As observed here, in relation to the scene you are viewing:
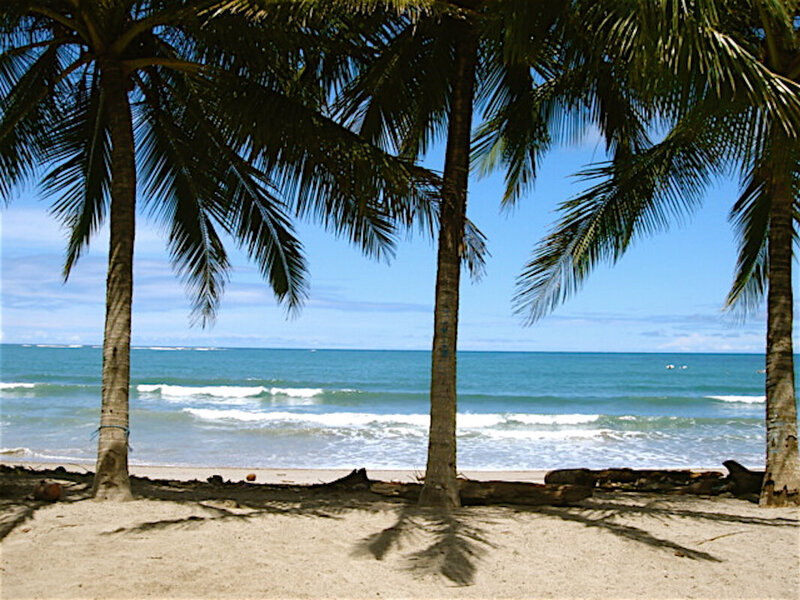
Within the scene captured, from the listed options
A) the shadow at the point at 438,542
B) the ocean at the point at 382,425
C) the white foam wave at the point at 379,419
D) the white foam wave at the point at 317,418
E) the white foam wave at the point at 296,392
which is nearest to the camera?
the shadow at the point at 438,542

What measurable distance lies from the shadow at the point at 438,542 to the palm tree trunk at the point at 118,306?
8.31 feet

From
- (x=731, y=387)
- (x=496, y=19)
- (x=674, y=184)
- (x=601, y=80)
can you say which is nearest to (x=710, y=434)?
(x=674, y=184)

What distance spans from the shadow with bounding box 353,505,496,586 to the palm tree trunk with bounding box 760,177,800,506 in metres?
3.00

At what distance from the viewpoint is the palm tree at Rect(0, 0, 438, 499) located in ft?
19.8

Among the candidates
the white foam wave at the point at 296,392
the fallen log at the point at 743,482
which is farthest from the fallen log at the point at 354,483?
the white foam wave at the point at 296,392

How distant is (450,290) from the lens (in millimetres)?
6559

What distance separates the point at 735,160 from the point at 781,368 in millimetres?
2046

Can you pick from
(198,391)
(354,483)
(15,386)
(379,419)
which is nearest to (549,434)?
(379,419)

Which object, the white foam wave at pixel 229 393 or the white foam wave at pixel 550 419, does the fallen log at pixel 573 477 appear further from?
the white foam wave at pixel 229 393

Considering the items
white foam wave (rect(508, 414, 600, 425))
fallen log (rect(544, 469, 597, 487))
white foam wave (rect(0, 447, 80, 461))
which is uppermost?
fallen log (rect(544, 469, 597, 487))

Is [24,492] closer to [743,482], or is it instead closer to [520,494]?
[520,494]

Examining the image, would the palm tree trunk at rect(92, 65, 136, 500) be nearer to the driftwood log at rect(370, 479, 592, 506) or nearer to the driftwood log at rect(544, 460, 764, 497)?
the driftwood log at rect(370, 479, 592, 506)

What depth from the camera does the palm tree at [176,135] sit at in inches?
237

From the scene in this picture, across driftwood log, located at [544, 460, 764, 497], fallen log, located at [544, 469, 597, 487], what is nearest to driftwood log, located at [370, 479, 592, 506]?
fallen log, located at [544, 469, 597, 487]
